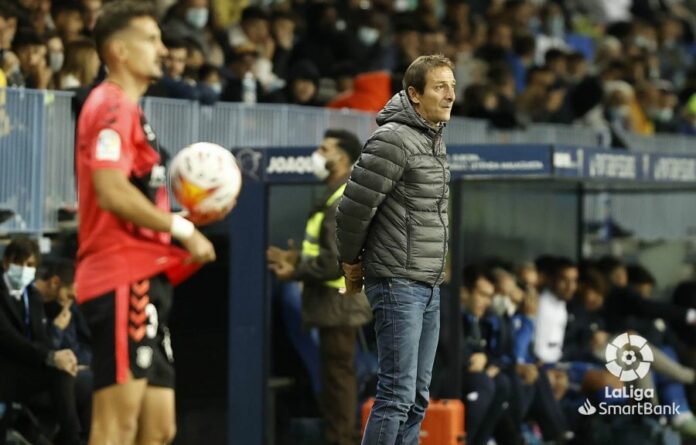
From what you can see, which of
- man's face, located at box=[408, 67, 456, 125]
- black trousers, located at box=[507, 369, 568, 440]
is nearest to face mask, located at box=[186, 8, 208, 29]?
black trousers, located at box=[507, 369, 568, 440]

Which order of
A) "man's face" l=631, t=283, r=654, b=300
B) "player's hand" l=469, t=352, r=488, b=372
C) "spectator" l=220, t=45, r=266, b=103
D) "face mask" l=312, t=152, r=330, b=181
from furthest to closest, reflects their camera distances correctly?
1. "man's face" l=631, t=283, r=654, b=300
2. "spectator" l=220, t=45, r=266, b=103
3. "player's hand" l=469, t=352, r=488, b=372
4. "face mask" l=312, t=152, r=330, b=181

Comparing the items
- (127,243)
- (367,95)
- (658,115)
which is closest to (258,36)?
(367,95)

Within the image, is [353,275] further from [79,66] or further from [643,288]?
[643,288]

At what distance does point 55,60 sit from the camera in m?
12.1

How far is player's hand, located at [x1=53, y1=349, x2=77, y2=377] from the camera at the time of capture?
980cm

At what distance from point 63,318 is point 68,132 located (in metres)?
1.37

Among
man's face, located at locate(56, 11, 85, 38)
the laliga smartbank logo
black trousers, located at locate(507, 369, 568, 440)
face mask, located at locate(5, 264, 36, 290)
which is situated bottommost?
black trousers, located at locate(507, 369, 568, 440)

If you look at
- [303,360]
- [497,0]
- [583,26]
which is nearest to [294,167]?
[303,360]

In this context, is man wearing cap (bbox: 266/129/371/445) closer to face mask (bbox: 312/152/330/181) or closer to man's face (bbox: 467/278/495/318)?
face mask (bbox: 312/152/330/181)

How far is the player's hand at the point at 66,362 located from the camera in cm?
980

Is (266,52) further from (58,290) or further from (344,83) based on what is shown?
(58,290)

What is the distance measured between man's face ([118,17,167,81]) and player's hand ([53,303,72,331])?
13.3 ft

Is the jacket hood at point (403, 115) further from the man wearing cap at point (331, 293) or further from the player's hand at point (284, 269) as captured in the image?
the player's hand at point (284, 269)

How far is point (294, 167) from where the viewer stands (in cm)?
1098
